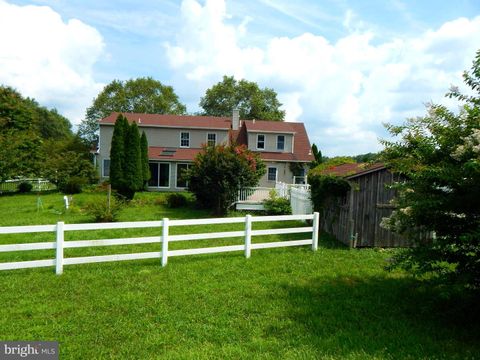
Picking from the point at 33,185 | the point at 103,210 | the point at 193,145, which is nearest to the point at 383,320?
the point at 103,210

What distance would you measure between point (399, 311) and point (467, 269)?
1311mm

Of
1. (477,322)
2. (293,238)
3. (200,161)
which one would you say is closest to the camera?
(477,322)

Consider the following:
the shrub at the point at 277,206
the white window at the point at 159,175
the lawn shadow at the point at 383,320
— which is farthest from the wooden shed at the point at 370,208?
the white window at the point at 159,175

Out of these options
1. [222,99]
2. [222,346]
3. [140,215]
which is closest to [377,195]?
[222,346]

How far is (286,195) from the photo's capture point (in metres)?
17.8

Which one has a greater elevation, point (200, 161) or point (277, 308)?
point (200, 161)

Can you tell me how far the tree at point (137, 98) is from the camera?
4884 cm

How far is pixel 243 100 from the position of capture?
168 feet

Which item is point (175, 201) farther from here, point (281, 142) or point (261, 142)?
point (281, 142)

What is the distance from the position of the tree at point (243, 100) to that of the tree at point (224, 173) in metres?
33.3

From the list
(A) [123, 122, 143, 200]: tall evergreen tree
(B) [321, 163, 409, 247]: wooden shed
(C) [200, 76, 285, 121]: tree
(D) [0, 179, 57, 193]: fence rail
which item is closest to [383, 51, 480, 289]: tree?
(B) [321, 163, 409, 247]: wooden shed

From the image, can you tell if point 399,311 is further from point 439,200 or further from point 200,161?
point 200,161

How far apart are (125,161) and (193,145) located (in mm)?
8887

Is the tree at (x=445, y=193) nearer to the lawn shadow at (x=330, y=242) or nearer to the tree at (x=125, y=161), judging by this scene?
the lawn shadow at (x=330, y=242)
